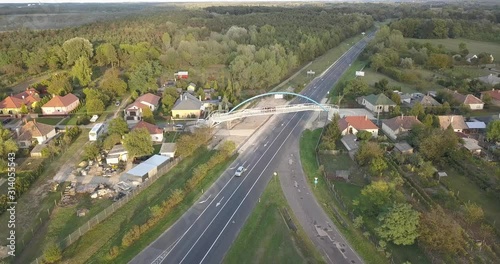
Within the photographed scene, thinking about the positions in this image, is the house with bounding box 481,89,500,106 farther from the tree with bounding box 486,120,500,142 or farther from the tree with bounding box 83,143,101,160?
the tree with bounding box 83,143,101,160

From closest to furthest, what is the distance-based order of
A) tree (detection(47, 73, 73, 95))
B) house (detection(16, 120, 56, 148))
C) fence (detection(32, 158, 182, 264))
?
fence (detection(32, 158, 182, 264)) → house (detection(16, 120, 56, 148)) → tree (detection(47, 73, 73, 95))

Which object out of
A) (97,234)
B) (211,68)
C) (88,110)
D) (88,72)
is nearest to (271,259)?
(97,234)

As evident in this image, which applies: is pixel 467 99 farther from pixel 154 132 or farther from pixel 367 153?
pixel 154 132

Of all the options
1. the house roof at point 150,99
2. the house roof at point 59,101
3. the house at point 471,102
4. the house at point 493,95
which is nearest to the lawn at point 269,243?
the house roof at point 150,99

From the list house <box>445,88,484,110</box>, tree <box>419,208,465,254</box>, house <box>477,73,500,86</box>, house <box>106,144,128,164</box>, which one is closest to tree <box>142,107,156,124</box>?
house <box>106,144,128,164</box>

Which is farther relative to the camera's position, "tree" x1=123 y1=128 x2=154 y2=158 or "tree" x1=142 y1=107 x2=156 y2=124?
"tree" x1=142 y1=107 x2=156 y2=124

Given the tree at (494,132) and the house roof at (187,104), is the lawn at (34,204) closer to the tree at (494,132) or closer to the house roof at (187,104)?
the house roof at (187,104)
